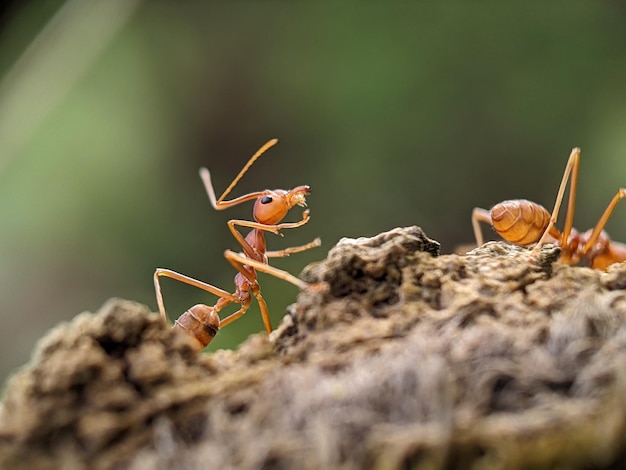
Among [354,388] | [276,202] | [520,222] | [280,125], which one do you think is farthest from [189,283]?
[280,125]

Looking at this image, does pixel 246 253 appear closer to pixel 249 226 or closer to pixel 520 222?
pixel 249 226

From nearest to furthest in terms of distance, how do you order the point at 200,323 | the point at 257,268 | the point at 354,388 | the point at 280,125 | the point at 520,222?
1. the point at 354,388
2. the point at 257,268
3. the point at 200,323
4. the point at 520,222
5. the point at 280,125

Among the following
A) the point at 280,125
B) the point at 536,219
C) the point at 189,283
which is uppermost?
the point at 280,125

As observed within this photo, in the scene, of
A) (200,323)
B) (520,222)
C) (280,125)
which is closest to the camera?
(200,323)

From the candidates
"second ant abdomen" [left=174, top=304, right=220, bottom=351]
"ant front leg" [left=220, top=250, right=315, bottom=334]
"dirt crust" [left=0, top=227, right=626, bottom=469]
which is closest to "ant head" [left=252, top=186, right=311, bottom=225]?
"ant front leg" [left=220, top=250, right=315, bottom=334]

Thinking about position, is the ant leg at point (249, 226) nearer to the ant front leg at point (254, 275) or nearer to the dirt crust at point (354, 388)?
the ant front leg at point (254, 275)

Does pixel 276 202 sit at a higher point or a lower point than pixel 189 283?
higher

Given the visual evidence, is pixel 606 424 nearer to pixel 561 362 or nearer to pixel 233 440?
pixel 561 362
